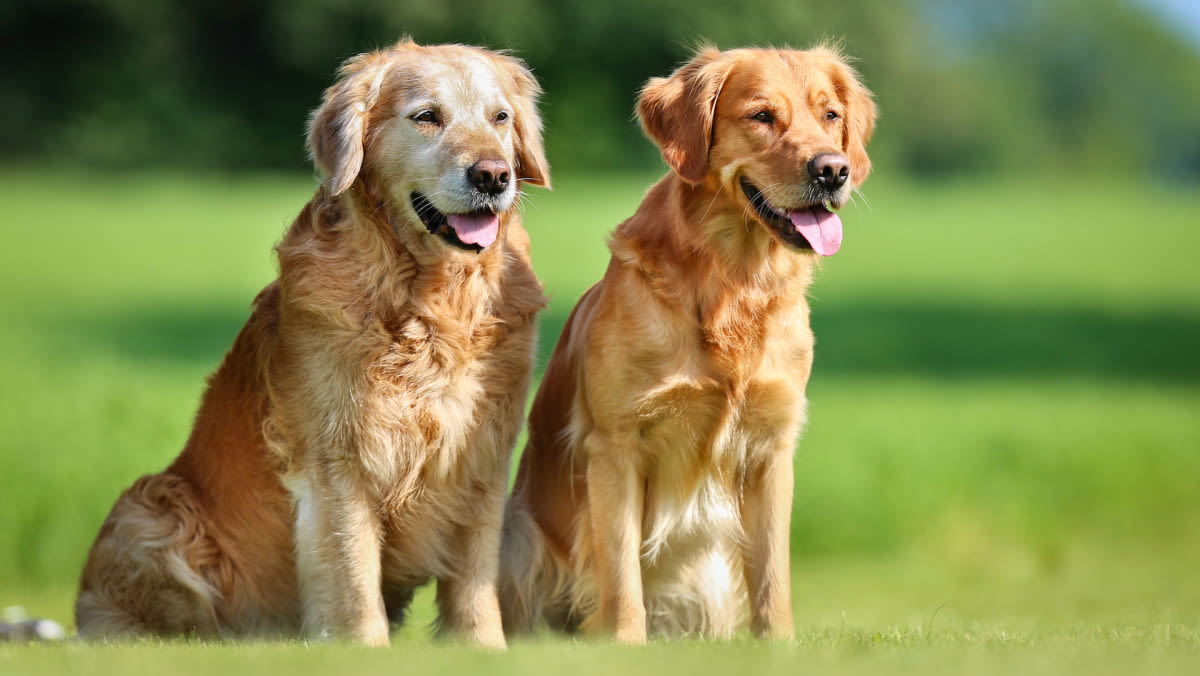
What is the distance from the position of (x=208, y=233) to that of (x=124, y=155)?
839 cm

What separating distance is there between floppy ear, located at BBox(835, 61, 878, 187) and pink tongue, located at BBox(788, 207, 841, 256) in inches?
11.7

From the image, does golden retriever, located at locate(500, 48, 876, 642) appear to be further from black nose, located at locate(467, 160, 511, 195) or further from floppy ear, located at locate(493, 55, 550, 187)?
black nose, located at locate(467, 160, 511, 195)

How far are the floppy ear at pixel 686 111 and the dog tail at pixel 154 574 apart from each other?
6.89 feet

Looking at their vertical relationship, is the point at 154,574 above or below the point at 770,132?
below

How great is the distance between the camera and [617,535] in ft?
14.9

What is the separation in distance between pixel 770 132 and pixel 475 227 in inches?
40.2

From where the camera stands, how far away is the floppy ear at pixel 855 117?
4.70 metres

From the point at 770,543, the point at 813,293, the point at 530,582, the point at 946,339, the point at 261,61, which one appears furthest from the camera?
the point at 261,61

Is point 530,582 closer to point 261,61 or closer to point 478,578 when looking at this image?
point 478,578

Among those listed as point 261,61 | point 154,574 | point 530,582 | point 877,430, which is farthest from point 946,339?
point 261,61

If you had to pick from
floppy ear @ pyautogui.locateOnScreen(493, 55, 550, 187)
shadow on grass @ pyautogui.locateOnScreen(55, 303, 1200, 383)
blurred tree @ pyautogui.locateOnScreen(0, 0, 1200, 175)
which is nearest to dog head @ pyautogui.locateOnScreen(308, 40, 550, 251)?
floppy ear @ pyautogui.locateOnScreen(493, 55, 550, 187)

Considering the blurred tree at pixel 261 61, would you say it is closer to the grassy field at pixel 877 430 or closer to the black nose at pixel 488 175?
the grassy field at pixel 877 430

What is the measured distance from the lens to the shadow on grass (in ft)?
47.7

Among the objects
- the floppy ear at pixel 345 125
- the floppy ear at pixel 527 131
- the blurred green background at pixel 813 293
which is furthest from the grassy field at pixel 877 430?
the floppy ear at pixel 345 125
